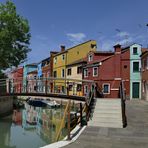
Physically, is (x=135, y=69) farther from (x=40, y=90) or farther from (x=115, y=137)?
(x=115, y=137)

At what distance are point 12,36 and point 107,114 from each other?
61.6 ft

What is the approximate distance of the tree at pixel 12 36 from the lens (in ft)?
105

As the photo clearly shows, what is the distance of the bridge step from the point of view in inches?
608

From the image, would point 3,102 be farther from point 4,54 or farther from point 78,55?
point 78,55

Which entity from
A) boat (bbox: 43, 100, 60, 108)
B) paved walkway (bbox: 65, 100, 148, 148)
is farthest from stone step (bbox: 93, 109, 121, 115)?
boat (bbox: 43, 100, 60, 108)

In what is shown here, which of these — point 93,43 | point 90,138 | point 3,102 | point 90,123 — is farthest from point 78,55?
point 90,138

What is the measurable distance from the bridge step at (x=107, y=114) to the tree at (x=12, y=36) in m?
15.9

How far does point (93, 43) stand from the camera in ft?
175

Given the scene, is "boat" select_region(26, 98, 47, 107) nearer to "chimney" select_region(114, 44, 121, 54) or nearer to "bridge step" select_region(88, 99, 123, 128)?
"chimney" select_region(114, 44, 121, 54)

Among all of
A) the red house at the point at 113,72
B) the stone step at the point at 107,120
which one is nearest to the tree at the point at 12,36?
the red house at the point at 113,72

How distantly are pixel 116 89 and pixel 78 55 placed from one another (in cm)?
1661

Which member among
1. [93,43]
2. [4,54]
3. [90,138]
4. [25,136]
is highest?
[93,43]

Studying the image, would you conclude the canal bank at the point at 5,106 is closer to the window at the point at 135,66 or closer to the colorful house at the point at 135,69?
the colorful house at the point at 135,69

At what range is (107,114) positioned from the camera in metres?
17.1
